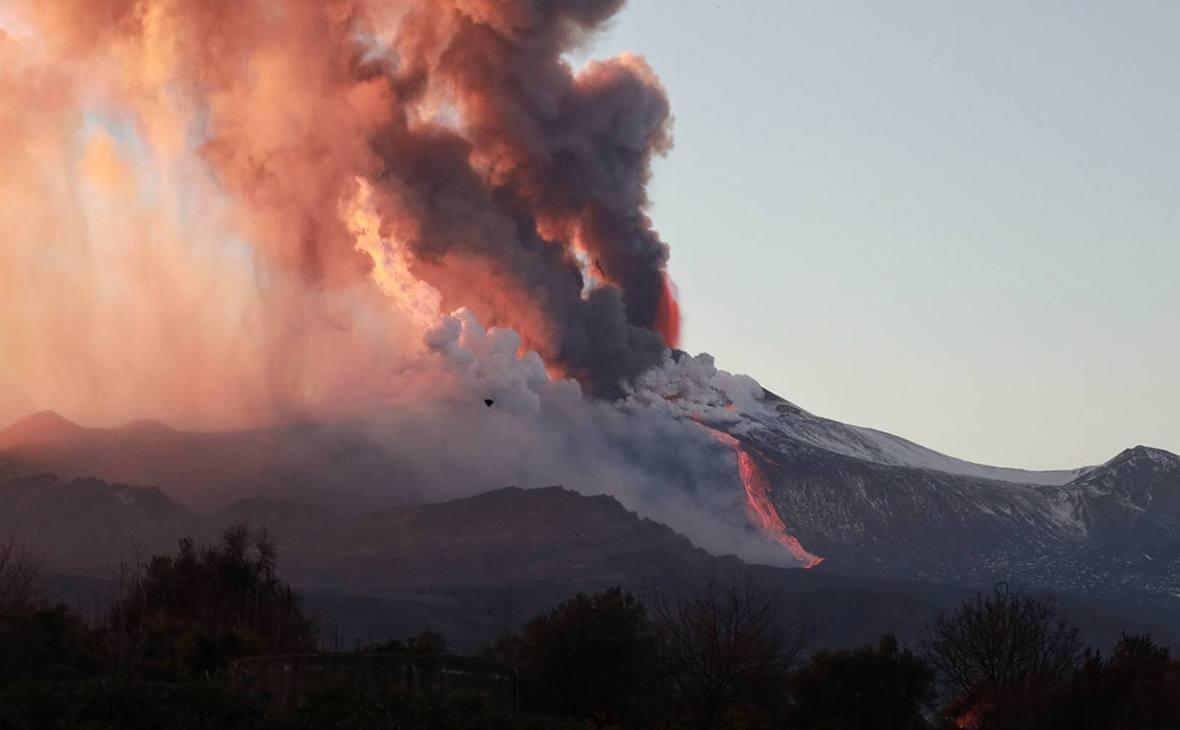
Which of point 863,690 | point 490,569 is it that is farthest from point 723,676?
point 490,569

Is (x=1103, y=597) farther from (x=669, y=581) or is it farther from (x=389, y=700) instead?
(x=389, y=700)

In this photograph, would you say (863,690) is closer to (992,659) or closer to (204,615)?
(992,659)

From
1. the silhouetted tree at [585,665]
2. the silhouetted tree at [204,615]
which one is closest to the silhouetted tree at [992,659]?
the silhouetted tree at [585,665]

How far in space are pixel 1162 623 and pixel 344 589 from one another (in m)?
76.0

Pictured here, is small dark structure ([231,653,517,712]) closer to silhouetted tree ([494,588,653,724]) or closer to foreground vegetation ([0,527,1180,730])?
foreground vegetation ([0,527,1180,730])

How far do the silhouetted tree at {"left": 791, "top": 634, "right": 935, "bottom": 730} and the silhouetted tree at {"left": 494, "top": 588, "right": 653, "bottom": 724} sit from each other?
5.07 metres

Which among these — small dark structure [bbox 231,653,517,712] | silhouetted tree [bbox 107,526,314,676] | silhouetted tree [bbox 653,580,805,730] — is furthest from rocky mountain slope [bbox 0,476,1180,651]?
small dark structure [bbox 231,653,517,712]

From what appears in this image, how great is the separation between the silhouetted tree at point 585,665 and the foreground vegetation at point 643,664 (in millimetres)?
49

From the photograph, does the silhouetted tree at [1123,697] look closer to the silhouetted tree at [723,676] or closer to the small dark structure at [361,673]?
the silhouetted tree at [723,676]

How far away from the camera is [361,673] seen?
39.2 metres

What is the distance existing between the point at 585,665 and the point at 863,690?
873cm

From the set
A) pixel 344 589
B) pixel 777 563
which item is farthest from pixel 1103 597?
pixel 344 589

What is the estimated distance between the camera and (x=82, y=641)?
49938 millimetres

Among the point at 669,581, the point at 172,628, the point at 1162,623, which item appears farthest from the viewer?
the point at 1162,623
